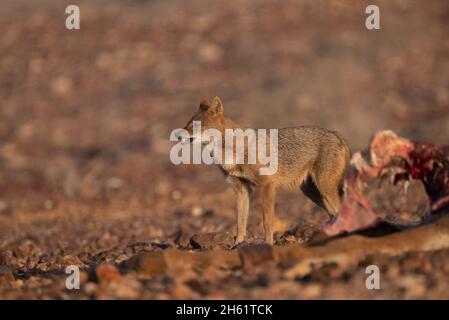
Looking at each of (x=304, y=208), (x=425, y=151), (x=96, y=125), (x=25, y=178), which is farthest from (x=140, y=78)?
(x=425, y=151)

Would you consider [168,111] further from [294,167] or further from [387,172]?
[387,172]

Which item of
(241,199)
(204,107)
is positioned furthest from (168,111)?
(241,199)

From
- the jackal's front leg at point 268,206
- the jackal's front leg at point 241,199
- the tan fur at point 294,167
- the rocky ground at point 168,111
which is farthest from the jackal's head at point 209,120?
the rocky ground at point 168,111

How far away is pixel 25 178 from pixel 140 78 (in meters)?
5.28

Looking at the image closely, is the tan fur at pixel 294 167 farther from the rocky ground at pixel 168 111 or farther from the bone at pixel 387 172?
the bone at pixel 387 172

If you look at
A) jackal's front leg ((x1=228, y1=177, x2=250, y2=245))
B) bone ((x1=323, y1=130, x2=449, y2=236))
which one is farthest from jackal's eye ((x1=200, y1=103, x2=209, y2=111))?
bone ((x1=323, y1=130, x2=449, y2=236))

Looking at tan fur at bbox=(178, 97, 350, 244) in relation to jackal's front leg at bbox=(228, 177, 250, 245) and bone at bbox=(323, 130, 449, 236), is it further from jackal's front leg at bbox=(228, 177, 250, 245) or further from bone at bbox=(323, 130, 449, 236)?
bone at bbox=(323, 130, 449, 236)

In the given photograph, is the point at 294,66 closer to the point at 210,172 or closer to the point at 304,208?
the point at 210,172

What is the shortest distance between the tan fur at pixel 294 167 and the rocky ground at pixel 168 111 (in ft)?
1.53

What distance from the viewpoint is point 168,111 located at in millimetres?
18328

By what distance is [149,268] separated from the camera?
566cm

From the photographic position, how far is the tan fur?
841 centimetres

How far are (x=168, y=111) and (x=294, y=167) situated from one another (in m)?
9.89
